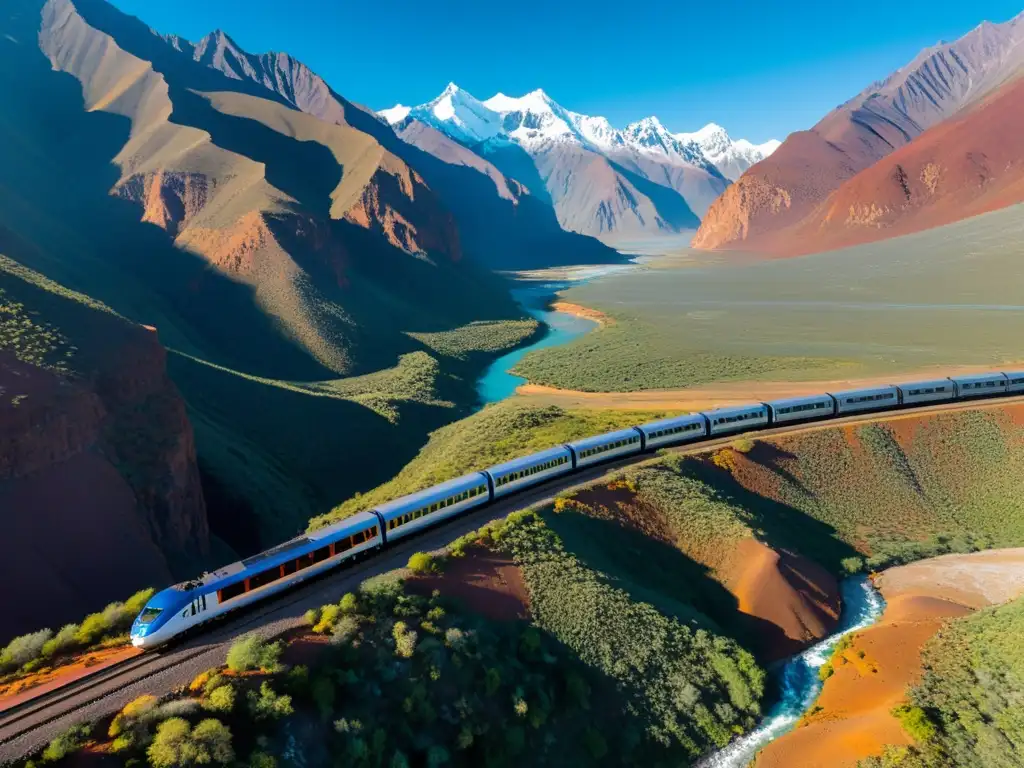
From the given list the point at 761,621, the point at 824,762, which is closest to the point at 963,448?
the point at 761,621

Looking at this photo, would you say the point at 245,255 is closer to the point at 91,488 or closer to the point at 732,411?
the point at 91,488

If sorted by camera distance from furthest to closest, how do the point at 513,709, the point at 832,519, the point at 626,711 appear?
1. the point at 832,519
2. the point at 626,711
3. the point at 513,709

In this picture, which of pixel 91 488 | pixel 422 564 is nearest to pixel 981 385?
pixel 422 564

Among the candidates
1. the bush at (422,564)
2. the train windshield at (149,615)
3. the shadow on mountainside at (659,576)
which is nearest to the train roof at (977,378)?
the shadow on mountainside at (659,576)

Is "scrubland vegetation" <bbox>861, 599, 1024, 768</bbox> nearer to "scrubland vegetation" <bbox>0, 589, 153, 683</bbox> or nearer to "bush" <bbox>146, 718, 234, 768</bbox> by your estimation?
"bush" <bbox>146, 718, 234, 768</bbox>

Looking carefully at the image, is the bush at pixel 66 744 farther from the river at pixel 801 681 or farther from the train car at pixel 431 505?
the river at pixel 801 681

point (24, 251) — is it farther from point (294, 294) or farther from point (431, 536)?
point (431, 536)
